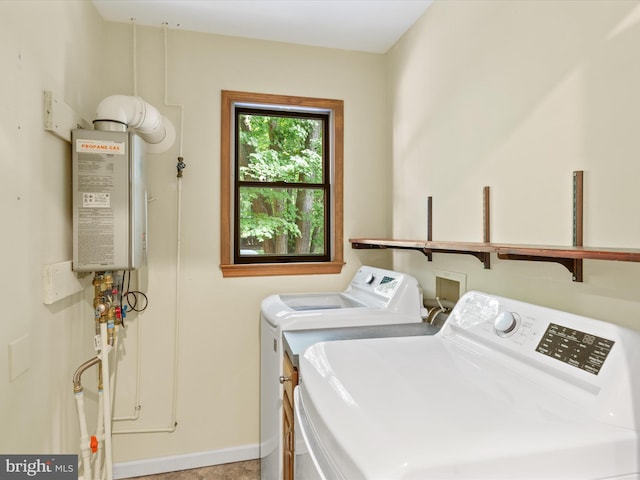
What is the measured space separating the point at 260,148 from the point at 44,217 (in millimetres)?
Result: 1310

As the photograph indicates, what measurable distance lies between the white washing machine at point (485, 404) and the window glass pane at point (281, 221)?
4.25 ft

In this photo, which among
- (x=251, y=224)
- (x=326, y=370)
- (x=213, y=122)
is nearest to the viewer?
(x=326, y=370)

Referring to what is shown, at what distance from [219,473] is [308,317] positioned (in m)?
1.24

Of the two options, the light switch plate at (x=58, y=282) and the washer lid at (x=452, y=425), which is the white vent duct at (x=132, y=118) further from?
the washer lid at (x=452, y=425)

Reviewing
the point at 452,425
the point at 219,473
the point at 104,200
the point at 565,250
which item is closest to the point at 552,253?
the point at 565,250

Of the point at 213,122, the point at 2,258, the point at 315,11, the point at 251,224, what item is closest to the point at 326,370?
the point at 2,258

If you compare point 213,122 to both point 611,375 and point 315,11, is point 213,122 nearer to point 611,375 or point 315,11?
point 315,11

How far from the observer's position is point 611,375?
2.80 feet

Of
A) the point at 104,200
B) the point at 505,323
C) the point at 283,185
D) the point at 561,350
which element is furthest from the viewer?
the point at 283,185

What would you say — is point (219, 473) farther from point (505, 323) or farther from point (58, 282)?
point (505, 323)

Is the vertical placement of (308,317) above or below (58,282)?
below

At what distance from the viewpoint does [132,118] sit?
1.82m

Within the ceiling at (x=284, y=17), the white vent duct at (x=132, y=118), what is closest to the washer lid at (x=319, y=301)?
the white vent duct at (x=132, y=118)

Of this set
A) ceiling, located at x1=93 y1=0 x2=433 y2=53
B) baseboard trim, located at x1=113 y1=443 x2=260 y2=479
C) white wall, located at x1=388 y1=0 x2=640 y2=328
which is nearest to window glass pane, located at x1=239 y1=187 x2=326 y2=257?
white wall, located at x1=388 y1=0 x2=640 y2=328
